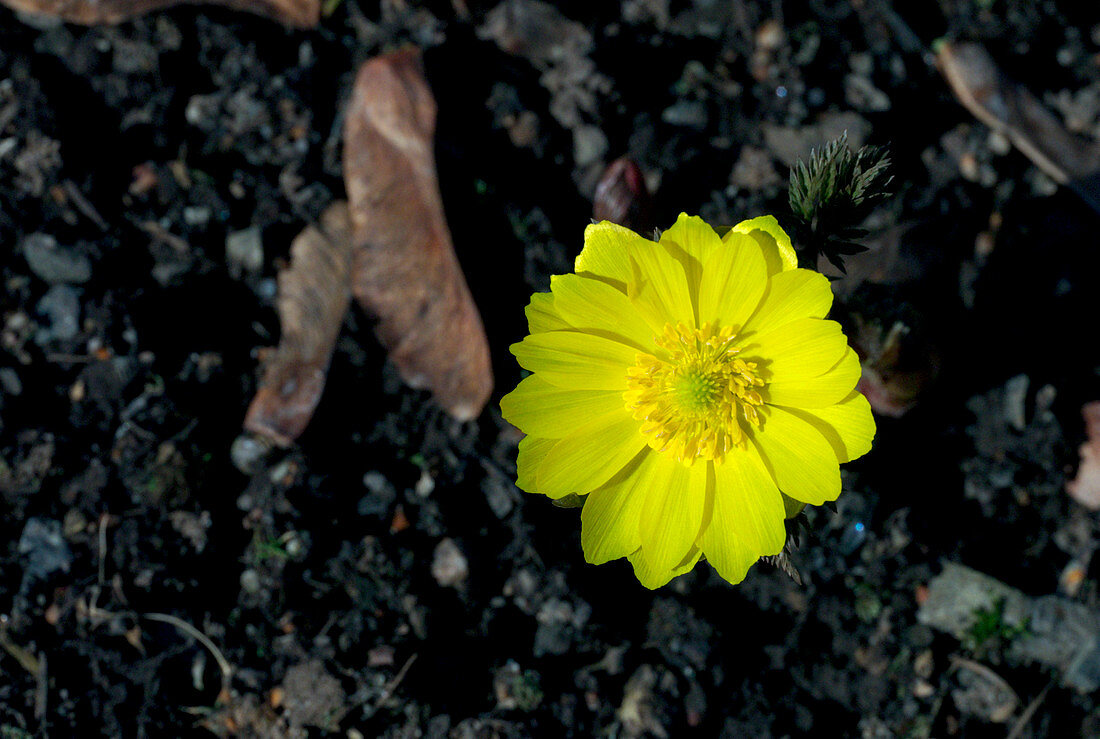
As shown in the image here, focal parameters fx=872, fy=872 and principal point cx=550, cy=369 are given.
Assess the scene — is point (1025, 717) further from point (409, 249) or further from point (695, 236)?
point (409, 249)

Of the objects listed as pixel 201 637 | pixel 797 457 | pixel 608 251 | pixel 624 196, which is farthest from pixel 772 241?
pixel 201 637

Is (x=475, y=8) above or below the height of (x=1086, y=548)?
above

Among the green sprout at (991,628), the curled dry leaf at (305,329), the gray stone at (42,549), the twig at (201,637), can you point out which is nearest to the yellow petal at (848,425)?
the green sprout at (991,628)

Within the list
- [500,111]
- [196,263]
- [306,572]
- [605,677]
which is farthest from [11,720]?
[500,111]

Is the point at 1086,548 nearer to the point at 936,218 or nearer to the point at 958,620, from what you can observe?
the point at 958,620

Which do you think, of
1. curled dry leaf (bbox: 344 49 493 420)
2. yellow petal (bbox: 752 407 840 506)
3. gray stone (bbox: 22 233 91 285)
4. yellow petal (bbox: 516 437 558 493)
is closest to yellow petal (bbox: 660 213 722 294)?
yellow petal (bbox: 752 407 840 506)

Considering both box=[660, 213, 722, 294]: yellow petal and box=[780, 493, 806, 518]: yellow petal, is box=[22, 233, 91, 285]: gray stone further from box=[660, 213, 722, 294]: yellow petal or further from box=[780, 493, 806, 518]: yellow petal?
box=[780, 493, 806, 518]: yellow petal
